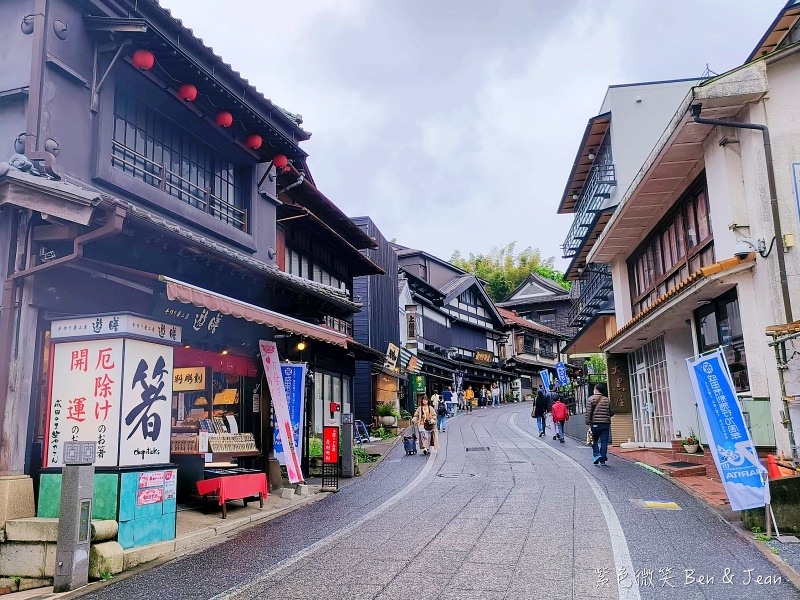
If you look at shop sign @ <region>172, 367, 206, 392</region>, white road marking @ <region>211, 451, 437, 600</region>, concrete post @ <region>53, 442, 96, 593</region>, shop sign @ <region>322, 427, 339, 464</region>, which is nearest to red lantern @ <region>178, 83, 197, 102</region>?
shop sign @ <region>172, 367, 206, 392</region>

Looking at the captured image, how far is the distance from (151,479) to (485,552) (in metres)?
4.48

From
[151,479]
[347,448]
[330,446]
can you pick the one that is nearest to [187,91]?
[151,479]

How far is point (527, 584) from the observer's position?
628 centimetres

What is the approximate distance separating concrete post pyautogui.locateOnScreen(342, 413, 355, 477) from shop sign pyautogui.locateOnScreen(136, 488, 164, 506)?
7.90 metres

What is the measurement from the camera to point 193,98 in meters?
12.0

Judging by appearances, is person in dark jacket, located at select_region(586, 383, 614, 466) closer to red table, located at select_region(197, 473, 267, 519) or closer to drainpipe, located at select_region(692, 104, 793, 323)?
drainpipe, located at select_region(692, 104, 793, 323)

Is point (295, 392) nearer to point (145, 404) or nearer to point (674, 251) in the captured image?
A: point (145, 404)

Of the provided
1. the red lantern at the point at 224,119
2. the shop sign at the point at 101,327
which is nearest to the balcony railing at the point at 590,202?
the red lantern at the point at 224,119

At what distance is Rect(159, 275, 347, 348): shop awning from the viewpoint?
8.80 meters

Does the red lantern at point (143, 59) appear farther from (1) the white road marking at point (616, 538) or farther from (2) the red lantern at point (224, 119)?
(1) the white road marking at point (616, 538)

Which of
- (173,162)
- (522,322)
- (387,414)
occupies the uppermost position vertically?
(522,322)

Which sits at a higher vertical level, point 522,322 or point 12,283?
point 522,322

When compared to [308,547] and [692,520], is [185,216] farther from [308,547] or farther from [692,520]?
[692,520]

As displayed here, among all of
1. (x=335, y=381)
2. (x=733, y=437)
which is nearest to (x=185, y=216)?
(x=733, y=437)
